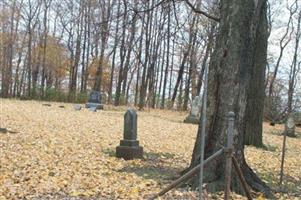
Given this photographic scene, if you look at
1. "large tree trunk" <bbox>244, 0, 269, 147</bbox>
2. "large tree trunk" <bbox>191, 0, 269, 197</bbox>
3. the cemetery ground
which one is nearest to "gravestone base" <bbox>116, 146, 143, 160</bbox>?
the cemetery ground

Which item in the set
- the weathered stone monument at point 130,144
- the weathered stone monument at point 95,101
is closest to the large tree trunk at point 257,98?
the weathered stone monument at point 130,144

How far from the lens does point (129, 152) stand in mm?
10719

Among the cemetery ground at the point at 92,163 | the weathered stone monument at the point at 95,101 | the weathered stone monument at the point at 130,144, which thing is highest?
the weathered stone monument at the point at 95,101

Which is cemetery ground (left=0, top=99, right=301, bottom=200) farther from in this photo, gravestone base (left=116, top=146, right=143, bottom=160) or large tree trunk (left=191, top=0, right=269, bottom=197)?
large tree trunk (left=191, top=0, right=269, bottom=197)

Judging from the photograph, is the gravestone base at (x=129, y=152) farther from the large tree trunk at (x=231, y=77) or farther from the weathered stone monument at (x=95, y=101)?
the weathered stone monument at (x=95, y=101)

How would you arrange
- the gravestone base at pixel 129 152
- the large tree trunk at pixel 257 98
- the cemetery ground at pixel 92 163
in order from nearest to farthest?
the cemetery ground at pixel 92 163 → the gravestone base at pixel 129 152 → the large tree trunk at pixel 257 98

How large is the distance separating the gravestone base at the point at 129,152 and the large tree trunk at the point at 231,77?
3.11 metres

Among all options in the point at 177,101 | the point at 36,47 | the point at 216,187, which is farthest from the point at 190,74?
the point at 216,187

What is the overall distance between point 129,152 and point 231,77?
3.84 meters

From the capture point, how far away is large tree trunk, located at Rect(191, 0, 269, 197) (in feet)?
25.3

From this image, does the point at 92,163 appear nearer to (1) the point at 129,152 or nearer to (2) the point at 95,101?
(1) the point at 129,152

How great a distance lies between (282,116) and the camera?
32.1 metres

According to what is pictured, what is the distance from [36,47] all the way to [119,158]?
1676 inches

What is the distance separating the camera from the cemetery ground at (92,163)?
721cm
